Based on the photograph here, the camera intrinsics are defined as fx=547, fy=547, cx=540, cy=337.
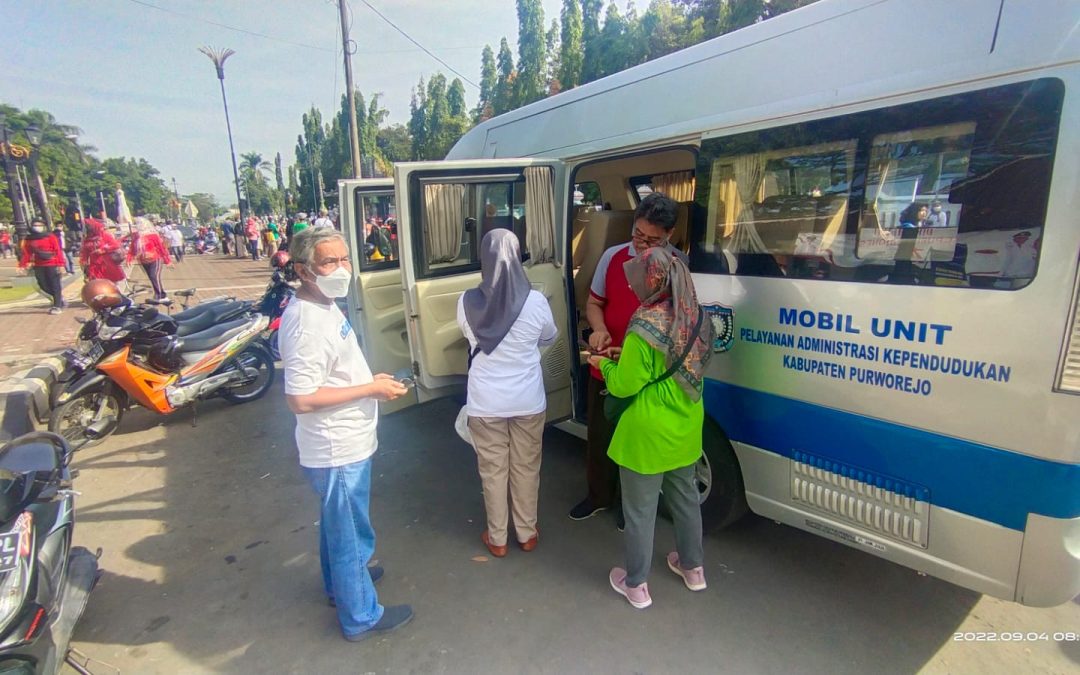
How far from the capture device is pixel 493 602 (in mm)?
2787

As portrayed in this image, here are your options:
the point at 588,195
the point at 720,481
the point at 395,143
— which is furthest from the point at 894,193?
the point at 395,143

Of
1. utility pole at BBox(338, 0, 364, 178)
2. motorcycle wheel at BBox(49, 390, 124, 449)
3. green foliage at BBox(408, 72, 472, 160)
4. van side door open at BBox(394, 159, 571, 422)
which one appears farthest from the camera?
green foliage at BBox(408, 72, 472, 160)

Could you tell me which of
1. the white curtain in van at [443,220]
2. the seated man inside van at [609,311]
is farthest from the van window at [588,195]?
the seated man inside van at [609,311]

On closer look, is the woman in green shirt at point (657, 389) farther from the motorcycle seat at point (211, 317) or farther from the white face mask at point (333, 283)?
the motorcycle seat at point (211, 317)

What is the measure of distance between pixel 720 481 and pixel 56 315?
39.6 feet

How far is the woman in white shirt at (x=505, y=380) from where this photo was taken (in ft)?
9.12

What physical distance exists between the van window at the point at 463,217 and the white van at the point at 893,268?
0.67ft

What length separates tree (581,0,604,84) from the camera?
2083 cm

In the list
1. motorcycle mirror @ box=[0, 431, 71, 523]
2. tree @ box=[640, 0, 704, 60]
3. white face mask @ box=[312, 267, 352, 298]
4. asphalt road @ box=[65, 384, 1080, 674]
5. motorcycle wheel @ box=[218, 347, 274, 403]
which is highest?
tree @ box=[640, 0, 704, 60]

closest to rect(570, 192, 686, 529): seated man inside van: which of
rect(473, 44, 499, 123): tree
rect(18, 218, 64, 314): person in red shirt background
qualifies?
rect(18, 218, 64, 314): person in red shirt background

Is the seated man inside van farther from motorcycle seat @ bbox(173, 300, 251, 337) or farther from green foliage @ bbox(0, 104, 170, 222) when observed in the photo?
green foliage @ bbox(0, 104, 170, 222)

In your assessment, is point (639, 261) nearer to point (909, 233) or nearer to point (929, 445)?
point (909, 233)

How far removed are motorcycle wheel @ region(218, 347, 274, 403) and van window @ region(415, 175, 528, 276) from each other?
315cm

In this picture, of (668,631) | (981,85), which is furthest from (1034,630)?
(981,85)
